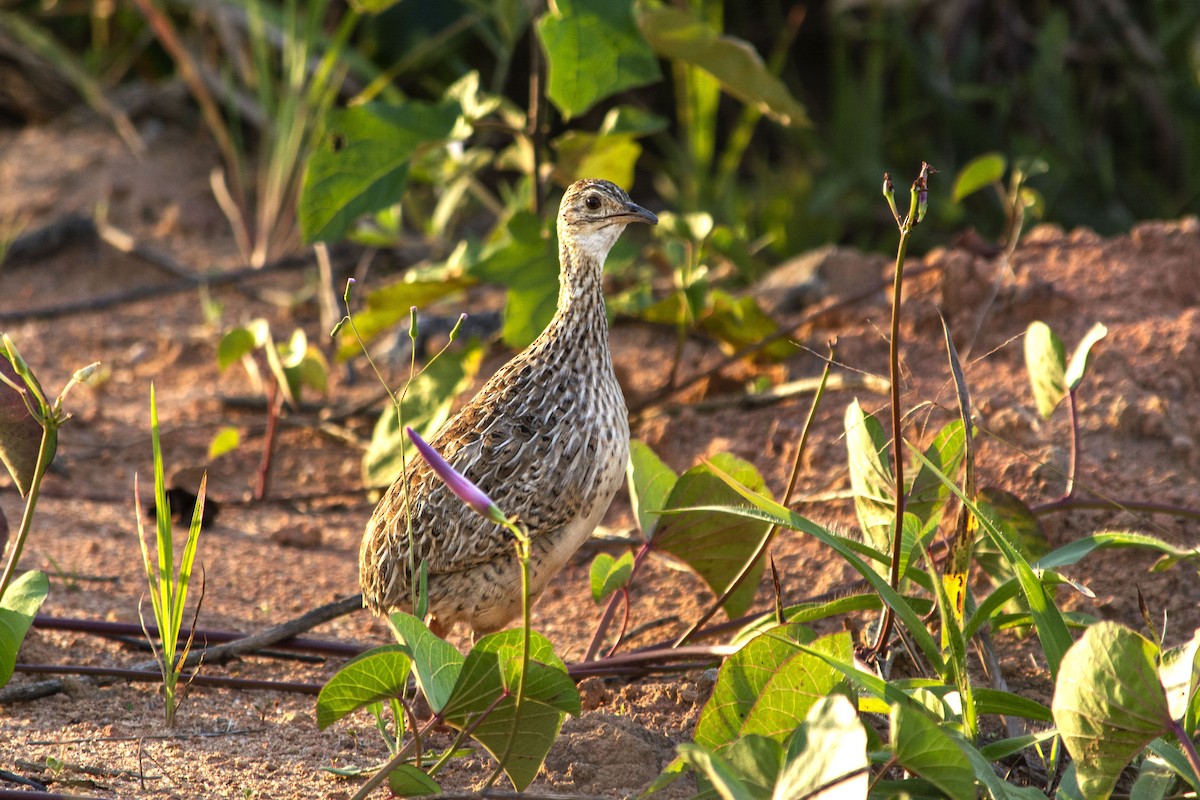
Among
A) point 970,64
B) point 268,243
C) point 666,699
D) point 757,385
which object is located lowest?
point 666,699

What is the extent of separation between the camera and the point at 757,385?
16.1 feet

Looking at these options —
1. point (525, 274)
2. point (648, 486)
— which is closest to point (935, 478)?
point (648, 486)

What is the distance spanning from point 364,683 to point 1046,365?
1.89 meters

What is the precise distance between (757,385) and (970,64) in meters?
3.06

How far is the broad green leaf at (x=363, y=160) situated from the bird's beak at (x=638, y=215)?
1.02m

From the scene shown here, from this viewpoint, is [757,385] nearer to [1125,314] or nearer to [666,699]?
[1125,314]

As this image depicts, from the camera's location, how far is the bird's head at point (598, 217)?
12.6ft

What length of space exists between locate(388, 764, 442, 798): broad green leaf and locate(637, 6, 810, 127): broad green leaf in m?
2.94

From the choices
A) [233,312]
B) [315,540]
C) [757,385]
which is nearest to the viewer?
[315,540]

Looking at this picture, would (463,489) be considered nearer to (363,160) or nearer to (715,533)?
(715,533)

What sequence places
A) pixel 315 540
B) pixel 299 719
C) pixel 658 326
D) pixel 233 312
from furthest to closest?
pixel 233 312
pixel 658 326
pixel 315 540
pixel 299 719

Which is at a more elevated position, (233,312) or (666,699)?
(233,312)

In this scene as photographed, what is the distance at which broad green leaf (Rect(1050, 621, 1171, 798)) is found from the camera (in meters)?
2.25

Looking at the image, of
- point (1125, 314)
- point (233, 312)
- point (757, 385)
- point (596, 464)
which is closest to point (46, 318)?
point (233, 312)
